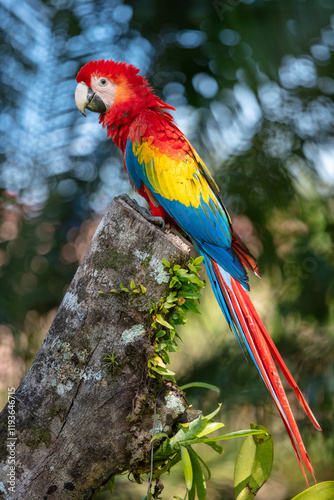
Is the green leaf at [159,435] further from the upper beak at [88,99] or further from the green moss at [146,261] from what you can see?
the upper beak at [88,99]

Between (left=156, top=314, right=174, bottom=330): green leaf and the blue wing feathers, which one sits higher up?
(left=156, top=314, right=174, bottom=330): green leaf

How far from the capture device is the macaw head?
125cm

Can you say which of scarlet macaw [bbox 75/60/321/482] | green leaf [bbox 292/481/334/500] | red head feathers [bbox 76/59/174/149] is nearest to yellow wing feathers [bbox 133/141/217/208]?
scarlet macaw [bbox 75/60/321/482]

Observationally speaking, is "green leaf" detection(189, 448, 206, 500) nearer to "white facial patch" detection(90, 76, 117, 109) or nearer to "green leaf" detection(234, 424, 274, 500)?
"green leaf" detection(234, 424, 274, 500)

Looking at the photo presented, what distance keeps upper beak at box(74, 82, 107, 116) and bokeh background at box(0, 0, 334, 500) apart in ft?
1.49

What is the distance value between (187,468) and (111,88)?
104 cm

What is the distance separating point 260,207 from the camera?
1.66 meters

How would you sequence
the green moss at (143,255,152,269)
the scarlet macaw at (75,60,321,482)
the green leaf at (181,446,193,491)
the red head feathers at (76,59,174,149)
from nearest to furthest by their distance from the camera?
the green leaf at (181,446,193,491) < the green moss at (143,255,152,269) < the scarlet macaw at (75,60,321,482) < the red head feathers at (76,59,174,149)

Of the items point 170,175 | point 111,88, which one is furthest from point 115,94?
point 170,175

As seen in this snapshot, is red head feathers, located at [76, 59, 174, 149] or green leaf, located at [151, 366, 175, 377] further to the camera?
red head feathers, located at [76, 59, 174, 149]

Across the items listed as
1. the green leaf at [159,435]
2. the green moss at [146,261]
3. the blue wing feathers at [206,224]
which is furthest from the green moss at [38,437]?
the blue wing feathers at [206,224]

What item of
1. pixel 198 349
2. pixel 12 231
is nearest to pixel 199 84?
pixel 12 231

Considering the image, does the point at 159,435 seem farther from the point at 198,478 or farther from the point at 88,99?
the point at 88,99

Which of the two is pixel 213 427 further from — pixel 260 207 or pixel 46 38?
pixel 46 38
